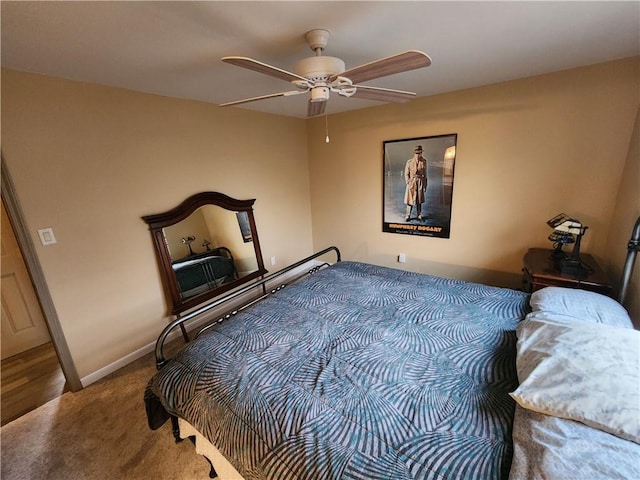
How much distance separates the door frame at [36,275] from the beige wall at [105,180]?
31 millimetres

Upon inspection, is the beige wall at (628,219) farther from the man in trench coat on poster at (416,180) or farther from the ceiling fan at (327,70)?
the ceiling fan at (327,70)

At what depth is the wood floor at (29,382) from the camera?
1963 millimetres

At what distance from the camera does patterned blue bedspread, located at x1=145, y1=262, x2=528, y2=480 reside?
88 cm

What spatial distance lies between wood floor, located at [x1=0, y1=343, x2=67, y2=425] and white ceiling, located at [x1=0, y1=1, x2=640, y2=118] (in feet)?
7.66

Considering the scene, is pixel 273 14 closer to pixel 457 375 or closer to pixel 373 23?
pixel 373 23

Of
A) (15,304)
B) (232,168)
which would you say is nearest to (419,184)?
(232,168)

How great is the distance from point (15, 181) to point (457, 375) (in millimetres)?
2833

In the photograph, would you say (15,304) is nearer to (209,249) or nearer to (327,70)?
(209,249)

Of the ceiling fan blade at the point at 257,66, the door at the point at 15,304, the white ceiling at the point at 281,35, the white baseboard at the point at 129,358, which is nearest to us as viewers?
the ceiling fan blade at the point at 257,66

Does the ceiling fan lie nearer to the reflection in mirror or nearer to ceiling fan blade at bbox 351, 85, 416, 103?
ceiling fan blade at bbox 351, 85, 416, 103

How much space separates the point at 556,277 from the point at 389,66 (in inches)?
75.2

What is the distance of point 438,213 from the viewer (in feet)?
10.0

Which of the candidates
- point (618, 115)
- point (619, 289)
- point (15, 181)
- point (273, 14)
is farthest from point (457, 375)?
point (15, 181)

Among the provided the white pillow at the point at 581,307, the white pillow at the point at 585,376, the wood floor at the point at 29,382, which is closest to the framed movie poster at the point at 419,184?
the white pillow at the point at 581,307
